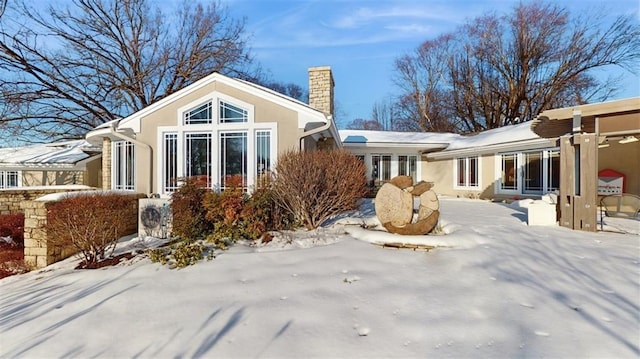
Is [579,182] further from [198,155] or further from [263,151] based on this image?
[198,155]

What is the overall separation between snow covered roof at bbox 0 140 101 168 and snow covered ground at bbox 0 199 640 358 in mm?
13670

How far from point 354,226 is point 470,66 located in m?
26.1

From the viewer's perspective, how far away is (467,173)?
50.9ft

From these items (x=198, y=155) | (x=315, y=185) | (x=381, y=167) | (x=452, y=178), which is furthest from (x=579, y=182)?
(x=381, y=167)

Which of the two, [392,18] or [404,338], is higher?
[392,18]

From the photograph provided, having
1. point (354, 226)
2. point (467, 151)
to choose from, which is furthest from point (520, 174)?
point (354, 226)

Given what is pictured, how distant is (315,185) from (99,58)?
19133 millimetres

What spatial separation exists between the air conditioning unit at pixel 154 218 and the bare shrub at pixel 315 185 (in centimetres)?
312

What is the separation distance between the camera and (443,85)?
2927 centimetres

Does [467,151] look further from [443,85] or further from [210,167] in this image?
[443,85]

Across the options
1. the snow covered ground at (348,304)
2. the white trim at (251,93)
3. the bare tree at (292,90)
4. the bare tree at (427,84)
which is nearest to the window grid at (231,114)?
the white trim at (251,93)

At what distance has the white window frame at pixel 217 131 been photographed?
27.9 ft

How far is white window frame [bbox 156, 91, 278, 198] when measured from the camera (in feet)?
27.9

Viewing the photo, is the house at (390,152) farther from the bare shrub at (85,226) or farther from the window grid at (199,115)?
the bare shrub at (85,226)
